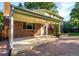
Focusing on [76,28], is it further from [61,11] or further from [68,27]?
[61,11]

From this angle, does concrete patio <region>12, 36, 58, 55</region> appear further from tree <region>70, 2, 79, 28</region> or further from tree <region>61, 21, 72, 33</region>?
tree <region>70, 2, 79, 28</region>

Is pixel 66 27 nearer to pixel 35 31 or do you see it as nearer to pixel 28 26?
pixel 35 31

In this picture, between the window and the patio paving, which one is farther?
the window

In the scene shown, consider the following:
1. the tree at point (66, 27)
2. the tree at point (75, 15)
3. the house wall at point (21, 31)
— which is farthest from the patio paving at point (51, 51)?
the tree at point (75, 15)

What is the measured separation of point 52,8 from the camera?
27.0m

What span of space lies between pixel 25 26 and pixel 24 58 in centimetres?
1116

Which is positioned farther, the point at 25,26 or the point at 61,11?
the point at 61,11

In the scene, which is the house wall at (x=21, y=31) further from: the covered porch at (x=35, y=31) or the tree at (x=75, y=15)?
the tree at (x=75, y=15)

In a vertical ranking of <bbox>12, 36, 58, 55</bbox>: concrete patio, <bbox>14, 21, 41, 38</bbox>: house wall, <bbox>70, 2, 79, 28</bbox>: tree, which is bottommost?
<bbox>12, 36, 58, 55</bbox>: concrete patio

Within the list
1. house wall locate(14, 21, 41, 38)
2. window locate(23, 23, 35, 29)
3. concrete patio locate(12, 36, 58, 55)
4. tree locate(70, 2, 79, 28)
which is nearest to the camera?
concrete patio locate(12, 36, 58, 55)

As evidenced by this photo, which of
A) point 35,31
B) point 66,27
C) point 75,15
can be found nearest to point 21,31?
point 35,31

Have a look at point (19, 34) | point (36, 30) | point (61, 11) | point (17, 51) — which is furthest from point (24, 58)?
point (61, 11)

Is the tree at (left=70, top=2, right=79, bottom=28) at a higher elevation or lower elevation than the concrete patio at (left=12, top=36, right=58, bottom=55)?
higher

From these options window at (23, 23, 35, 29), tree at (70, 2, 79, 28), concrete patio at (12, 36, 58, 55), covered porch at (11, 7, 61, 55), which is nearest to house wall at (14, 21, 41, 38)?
covered porch at (11, 7, 61, 55)
